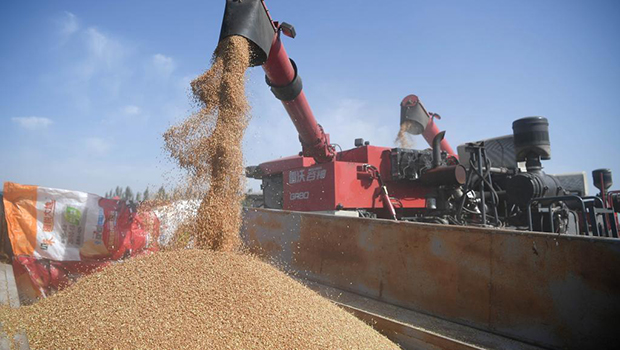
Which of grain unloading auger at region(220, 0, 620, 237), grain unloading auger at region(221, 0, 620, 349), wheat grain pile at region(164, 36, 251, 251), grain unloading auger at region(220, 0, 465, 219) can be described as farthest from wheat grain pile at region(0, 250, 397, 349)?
grain unloading auger at region(220, 0, 465, 219)

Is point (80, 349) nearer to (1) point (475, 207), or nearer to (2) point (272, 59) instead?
(2) point (272, 59)

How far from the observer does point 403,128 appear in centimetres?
811

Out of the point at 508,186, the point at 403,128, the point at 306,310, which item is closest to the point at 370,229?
the point at 306,310

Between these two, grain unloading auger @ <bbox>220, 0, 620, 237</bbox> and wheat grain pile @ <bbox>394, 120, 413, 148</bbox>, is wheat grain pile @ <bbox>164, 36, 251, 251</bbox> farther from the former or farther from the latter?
wheat grain pile @ <bbox>394, 120, 413, 148</bbox>

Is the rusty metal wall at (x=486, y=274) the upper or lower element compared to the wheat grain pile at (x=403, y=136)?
lower

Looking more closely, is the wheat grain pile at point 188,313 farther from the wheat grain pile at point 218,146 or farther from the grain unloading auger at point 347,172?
the grain unloading auger at point 347,172

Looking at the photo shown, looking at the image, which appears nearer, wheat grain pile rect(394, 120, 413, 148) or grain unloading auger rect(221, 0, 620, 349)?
grain unloading auger rect(221, 0, 620, 349)

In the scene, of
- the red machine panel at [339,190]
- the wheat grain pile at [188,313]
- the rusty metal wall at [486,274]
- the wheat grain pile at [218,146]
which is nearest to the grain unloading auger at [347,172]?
the red machine panel at [339,190]

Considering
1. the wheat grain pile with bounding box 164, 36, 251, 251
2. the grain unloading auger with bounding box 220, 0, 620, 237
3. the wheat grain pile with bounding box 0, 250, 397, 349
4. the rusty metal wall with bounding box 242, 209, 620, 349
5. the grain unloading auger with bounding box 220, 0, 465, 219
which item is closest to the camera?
the wheat grain pile with bounding box 0, 250, 397, 349

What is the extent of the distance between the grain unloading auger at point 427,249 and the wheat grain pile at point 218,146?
38 cm

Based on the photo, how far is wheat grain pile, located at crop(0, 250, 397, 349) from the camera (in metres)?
1.88

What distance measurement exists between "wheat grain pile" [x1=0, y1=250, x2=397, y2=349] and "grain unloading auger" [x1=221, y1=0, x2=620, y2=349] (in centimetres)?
68

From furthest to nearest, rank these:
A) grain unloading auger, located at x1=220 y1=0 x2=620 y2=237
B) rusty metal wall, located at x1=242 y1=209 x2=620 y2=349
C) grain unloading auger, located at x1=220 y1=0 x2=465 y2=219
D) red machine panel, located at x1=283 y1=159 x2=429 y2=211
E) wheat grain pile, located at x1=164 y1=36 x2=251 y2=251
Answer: red machine panel, located at x1=283 y1=159 x2=429 y2=211
grain unloading auger, located at x1=220 y1=0 x2=465 y2=219
grain unloading auger, located at x1=220 y1=0 x2=620 y2=237
wheat grain pile, located at x1=164 y1=36 x2=251 y2=251
rusty metal wall, located at x1=242 y1=209 x2=620 y2=349

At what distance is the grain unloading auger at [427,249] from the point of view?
2250 millimetres
